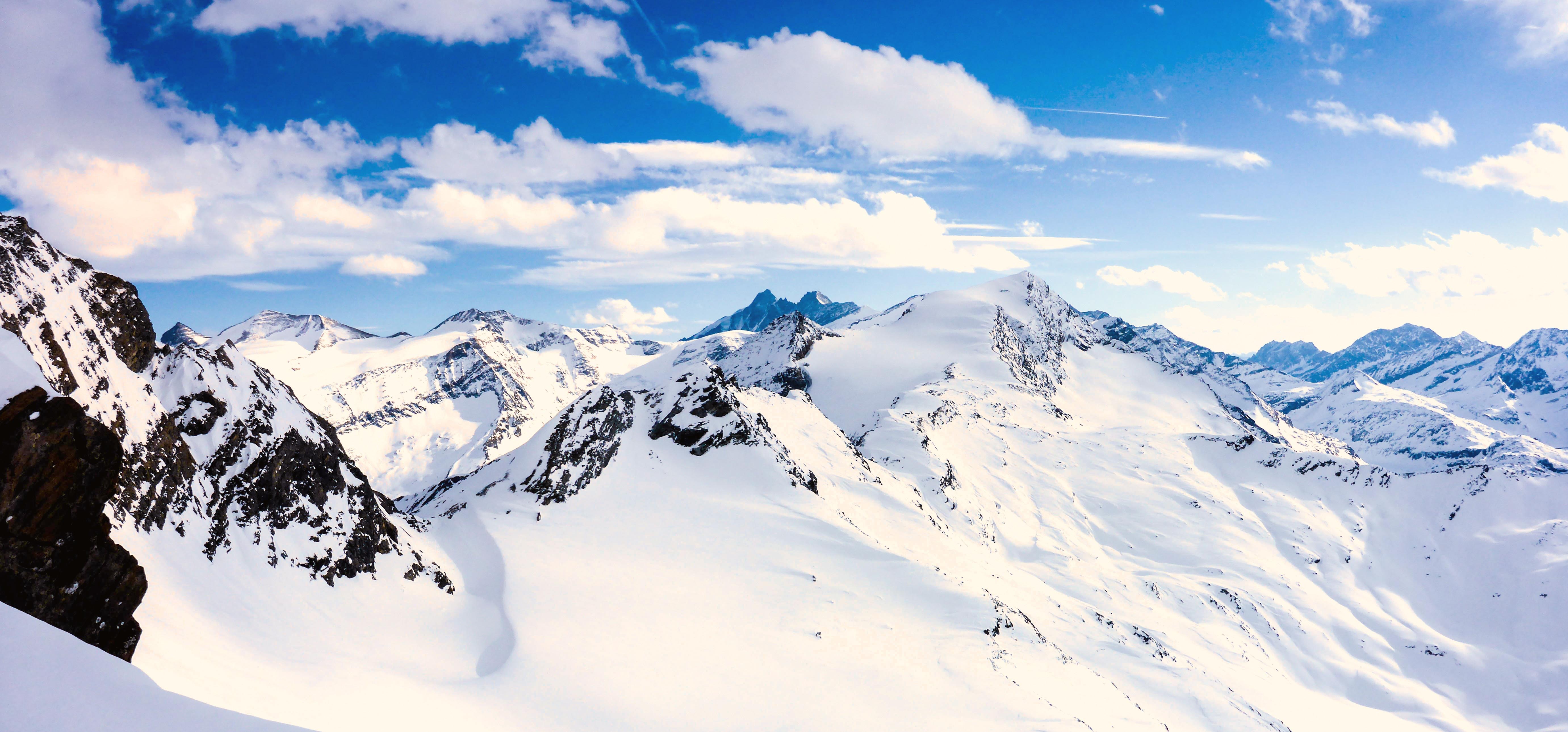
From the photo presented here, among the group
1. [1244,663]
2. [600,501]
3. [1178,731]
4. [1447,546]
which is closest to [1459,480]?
[1447,546]

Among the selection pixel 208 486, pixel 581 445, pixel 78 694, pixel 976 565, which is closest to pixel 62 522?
pixel 78 694

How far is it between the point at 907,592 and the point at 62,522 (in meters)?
40.9

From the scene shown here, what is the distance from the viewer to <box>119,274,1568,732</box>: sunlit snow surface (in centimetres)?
2603

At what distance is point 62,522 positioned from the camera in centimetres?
1370

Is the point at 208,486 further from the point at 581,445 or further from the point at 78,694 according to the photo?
the point at 581,445

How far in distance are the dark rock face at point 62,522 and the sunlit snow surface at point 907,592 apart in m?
3.44

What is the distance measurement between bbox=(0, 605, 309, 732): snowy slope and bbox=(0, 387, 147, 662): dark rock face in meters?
5.87

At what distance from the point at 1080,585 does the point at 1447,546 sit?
381ft

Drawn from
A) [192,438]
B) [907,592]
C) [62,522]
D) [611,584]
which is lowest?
[62,522]

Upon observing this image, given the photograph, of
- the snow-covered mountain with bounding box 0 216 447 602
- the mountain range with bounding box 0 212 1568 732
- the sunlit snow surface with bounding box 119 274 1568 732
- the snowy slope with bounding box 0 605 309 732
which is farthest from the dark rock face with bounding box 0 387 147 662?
the snow-covered mountain with bounding box 0 216 447 602

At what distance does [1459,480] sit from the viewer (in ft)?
487

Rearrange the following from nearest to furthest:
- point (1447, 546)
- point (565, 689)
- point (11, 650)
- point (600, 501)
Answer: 1. point (11, 650)
2. point (565, 689)
3. point (600, 501)
4. point (1447, 546)

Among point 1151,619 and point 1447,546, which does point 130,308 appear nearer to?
point 1151,619

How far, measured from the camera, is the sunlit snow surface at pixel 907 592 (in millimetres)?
26031
